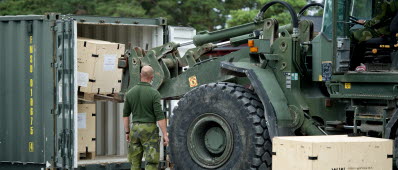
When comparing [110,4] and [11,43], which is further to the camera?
[110,4]

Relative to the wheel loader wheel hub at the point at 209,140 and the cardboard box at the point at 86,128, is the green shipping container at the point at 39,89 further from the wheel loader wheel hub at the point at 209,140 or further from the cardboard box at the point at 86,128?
the wheel loader wheel hub at the point at 209,140

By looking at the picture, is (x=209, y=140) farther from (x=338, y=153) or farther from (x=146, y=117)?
(x=338, y=153)

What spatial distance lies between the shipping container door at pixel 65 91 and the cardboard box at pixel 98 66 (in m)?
0.58

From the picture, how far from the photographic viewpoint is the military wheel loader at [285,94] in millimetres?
9531

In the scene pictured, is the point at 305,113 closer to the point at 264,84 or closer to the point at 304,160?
the point at 264,84

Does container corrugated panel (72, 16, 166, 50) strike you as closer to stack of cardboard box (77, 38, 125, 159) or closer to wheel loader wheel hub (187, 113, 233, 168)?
stack of cardboard box (77, 38, 125, 159)

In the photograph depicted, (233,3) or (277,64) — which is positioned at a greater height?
(233,3)

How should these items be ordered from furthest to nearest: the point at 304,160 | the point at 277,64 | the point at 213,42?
the point at 213,42
the point at 277,64
the point at 304,160

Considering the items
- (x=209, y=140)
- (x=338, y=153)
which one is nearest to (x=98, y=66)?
(x=209, y=140)

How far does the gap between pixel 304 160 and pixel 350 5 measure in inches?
85.4

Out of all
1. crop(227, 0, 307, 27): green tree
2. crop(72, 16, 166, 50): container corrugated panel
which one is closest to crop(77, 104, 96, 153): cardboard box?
crop(72, 16, 166, 50): container corrugated panel

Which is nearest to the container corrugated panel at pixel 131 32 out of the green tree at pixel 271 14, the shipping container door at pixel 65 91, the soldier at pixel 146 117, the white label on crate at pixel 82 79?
the white label on crate at pixel 82 79

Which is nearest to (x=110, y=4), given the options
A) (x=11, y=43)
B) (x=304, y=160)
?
(x=11, y=43)

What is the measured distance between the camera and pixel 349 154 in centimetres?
873
